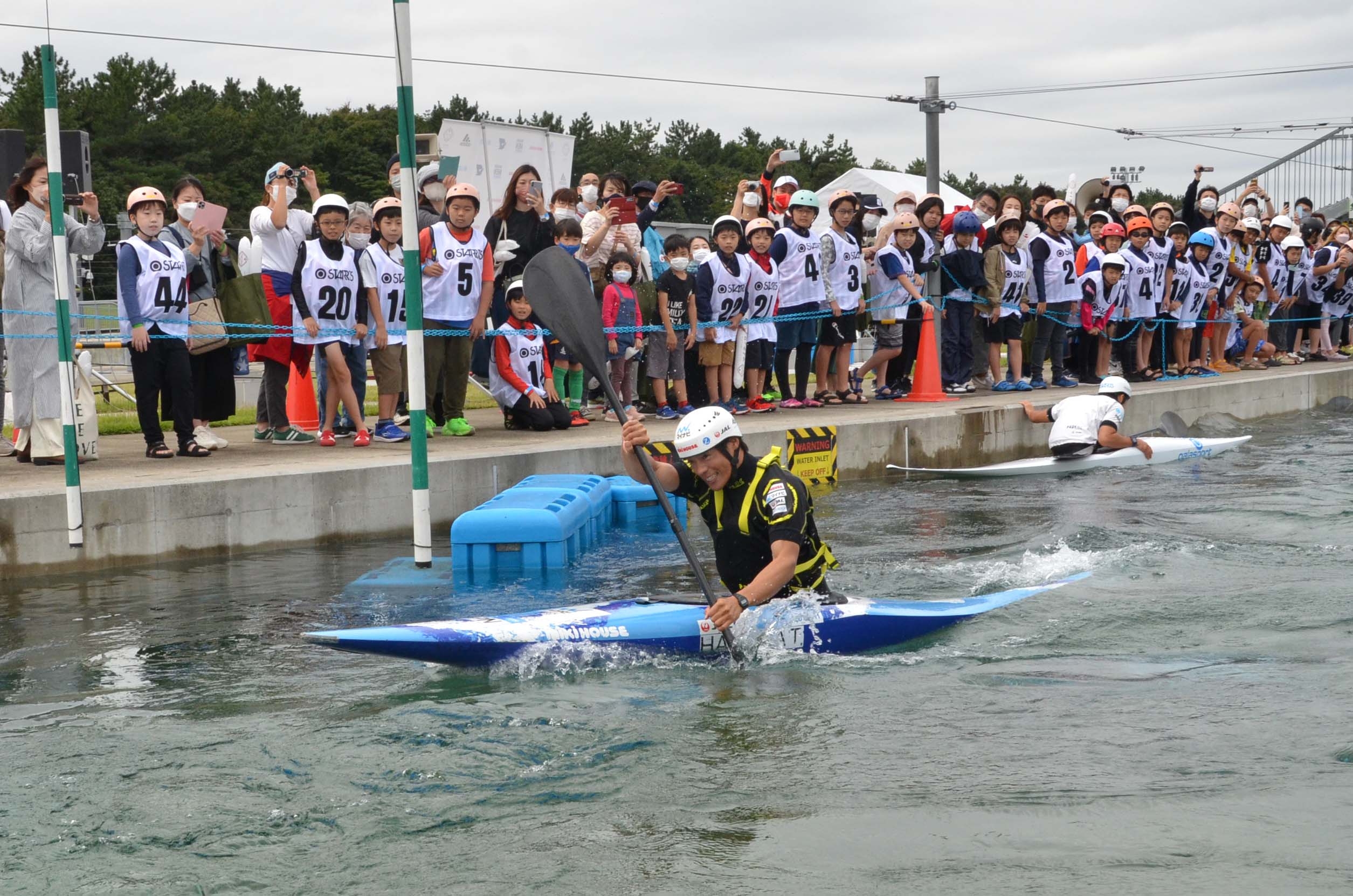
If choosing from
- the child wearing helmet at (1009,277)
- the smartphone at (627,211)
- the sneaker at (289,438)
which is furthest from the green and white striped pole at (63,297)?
the child wearing helmet at (1009,277)

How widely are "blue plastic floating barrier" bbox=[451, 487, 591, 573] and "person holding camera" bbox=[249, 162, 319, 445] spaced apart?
2885mm

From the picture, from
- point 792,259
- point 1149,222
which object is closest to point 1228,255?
point 1149,222

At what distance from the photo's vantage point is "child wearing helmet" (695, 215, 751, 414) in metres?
12.8

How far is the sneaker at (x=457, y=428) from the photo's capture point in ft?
38.5

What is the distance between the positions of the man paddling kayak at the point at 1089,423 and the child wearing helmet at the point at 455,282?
17.1 feet

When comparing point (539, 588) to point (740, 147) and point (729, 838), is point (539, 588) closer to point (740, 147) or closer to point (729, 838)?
point (729, 838)

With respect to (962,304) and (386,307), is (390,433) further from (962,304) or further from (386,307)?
(962,304)

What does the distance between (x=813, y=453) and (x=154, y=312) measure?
5.57 m

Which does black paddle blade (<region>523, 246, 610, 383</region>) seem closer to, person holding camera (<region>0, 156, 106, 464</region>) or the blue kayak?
the blue kayak

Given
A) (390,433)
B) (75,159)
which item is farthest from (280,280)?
(75,159)

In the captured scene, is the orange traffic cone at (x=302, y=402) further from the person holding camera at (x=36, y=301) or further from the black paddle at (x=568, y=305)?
the black paddle at (x=568, y=305)

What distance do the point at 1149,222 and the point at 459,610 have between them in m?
12.4

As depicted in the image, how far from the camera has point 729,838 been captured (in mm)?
4547

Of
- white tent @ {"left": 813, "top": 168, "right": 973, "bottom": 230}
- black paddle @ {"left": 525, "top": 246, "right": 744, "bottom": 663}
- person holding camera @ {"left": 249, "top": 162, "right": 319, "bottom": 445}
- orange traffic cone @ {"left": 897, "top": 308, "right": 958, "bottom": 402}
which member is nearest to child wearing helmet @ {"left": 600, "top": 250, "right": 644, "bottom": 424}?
person holding camera @ {"left": 249, "top": 162, "right": 319, "bottom": 445}
